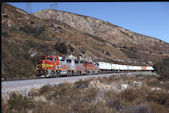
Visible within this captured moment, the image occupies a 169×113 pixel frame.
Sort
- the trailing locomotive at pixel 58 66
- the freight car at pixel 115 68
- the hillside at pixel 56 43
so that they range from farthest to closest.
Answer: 1. the freight car at pixel 115 68
2. the hillside at pixel 56 43
3. the trailing locomotive at pixel 58 66

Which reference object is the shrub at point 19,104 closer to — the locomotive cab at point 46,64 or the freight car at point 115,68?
the locomotive cab at point 46,64

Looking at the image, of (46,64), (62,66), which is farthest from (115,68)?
(46,64)

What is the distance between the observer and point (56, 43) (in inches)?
2130

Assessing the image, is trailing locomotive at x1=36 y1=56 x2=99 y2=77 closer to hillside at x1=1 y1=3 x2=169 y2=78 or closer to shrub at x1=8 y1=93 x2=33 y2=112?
hillside at x1=1 y1=3 x2=169 y2=78

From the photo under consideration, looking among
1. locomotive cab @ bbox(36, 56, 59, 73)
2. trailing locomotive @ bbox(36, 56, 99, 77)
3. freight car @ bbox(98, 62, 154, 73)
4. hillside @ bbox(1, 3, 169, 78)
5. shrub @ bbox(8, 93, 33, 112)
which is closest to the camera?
shrub @ bbox(8, 93, 33, 112)

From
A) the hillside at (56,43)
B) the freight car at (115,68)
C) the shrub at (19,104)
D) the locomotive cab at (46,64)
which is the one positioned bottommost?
the shrub at (19,104)

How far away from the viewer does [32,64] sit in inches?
1505

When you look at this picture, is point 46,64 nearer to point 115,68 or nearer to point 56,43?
point 56,43

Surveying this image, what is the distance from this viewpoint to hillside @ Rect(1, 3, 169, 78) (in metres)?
33.8

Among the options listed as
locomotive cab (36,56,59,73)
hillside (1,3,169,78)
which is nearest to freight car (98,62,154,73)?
hillside (1,3,169,78)

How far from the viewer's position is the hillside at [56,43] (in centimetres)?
3378

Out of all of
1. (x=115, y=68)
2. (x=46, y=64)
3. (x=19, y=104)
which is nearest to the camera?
(x=19, y=104)

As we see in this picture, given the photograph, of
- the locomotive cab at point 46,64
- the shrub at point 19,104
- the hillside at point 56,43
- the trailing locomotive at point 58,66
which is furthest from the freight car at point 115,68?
the shrub at point 19,104

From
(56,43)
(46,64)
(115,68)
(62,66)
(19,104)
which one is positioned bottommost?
(19,104)
